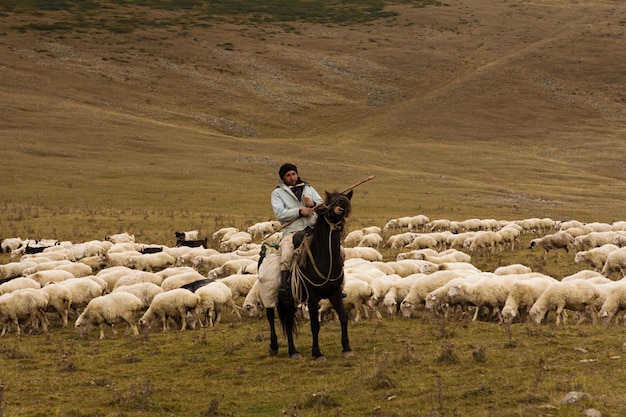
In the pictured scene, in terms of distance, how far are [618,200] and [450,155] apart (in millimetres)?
23297

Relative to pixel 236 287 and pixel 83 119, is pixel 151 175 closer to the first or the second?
pixel 83 119

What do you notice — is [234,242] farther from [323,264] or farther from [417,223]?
[323,264]

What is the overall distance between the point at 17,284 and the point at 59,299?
6.06 feet

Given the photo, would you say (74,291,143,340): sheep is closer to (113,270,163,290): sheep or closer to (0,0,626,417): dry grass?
(0,0,626,417): dry grass

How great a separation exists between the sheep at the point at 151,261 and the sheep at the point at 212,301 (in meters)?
6.74

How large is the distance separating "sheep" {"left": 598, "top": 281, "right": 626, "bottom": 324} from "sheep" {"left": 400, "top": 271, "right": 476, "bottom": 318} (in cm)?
362

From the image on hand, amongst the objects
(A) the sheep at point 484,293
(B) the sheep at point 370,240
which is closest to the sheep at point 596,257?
(A) the sheep at point 484,293

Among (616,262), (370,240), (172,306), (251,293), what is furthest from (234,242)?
(616,262)

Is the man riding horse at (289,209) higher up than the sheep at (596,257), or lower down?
higher up

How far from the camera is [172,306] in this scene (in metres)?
14.5

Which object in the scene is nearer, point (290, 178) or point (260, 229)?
point (290, 178)

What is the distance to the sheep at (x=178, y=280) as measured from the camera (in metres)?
16.7

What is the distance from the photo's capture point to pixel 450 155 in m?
71.1

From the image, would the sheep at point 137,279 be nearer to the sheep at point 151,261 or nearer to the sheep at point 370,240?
the sheep at point 151,261
